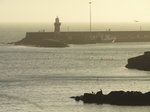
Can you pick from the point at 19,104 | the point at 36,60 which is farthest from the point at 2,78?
the point at 36,60

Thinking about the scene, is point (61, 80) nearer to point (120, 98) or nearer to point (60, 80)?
point (60, 80)

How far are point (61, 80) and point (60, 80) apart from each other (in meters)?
0.14

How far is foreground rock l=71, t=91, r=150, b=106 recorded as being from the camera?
277 feet

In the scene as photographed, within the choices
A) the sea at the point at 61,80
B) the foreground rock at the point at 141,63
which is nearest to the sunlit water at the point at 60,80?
the sea at the point at 61,80

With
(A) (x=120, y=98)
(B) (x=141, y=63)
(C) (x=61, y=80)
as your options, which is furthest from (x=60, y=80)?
(A) (x=120, y=98)

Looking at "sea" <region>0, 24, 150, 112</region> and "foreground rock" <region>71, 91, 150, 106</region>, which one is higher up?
"foreground rock" <region>71, 91, 150, 106</region>

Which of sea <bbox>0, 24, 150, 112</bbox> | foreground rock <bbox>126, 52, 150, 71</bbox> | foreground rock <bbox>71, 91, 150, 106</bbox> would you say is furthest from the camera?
foreground rock <bbox>126, 52, 150, 71</bbox>

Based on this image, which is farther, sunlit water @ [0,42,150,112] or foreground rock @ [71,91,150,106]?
foreground rock @ [71,91,150,106]

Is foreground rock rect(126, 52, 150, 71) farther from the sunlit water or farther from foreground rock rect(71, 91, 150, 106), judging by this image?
foreground rock rect(71, 91, 150, 106)

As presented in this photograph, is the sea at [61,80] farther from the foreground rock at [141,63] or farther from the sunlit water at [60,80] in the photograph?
the foreground rock at [141,63]

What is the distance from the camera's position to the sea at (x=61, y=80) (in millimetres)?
84062

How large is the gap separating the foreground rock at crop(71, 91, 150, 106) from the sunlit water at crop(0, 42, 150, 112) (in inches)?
61.0

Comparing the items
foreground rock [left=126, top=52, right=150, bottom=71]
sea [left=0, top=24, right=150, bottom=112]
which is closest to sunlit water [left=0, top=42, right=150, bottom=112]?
sea [left=0, top=24, right=150, bottom=112]

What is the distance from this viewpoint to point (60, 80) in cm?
11012
